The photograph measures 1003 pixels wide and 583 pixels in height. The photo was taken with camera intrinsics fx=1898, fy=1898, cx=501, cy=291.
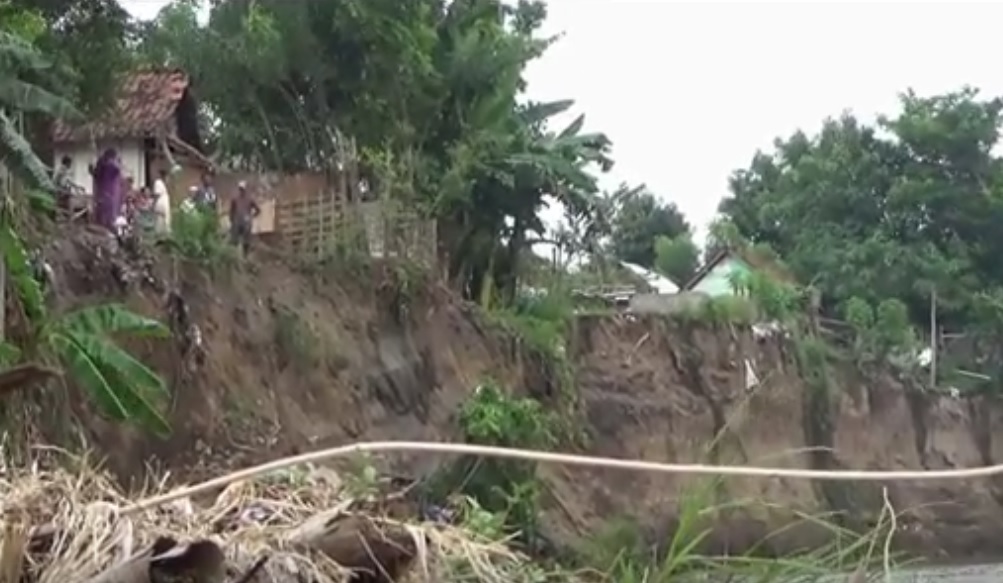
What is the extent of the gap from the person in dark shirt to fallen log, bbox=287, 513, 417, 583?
575 inches

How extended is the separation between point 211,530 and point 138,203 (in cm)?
1391

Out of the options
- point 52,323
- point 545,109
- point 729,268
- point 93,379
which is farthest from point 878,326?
point 93,379

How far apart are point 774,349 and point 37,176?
1699 cm

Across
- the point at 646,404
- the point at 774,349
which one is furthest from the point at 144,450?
the point at 774,349

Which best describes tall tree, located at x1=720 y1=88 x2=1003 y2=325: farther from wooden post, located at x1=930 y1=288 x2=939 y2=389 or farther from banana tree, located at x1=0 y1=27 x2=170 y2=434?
banana tree, located at x1=0 y1=27 x2=170 y2=434

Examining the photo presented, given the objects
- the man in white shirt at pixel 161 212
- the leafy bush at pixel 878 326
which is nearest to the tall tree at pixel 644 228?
the leafy bush at pixel 878 326

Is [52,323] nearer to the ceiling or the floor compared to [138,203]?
nearer to the floor

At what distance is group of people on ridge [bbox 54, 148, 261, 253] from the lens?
16.1 meters

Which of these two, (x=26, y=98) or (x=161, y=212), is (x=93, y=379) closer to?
(x=26, y=98)

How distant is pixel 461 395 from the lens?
2083 centimetres

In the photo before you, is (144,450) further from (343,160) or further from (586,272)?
(586,272)

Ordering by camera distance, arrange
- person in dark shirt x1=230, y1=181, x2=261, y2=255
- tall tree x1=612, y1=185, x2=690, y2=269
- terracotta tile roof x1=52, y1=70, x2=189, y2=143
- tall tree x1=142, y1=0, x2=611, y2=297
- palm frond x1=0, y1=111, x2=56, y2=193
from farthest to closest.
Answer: tall tree x1=612, y1=185, x2=690, y2=269, terracotta tile roof x1=52, y1=70, x2=189, y2=143, tall tree x1=142, y1=0, x2=611, y2=297, person in dark shirt x1=230, y1=181, x2=261, y2=255, palm frond x1=0, y1=111, x2=56, y2=193

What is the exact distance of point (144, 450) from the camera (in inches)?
591

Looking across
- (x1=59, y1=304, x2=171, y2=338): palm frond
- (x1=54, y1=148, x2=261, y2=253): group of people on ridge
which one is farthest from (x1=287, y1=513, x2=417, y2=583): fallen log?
(x1=54, y1=148, x2=261, y2=253): group of people on ridge
